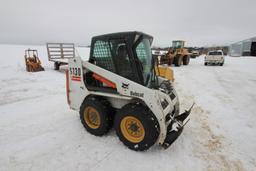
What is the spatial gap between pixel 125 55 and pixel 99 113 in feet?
3.77

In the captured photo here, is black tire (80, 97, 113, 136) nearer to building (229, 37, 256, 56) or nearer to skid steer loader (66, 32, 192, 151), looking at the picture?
skid steer loader (66, 32, 192, 151)

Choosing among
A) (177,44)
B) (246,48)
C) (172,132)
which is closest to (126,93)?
(172,132)

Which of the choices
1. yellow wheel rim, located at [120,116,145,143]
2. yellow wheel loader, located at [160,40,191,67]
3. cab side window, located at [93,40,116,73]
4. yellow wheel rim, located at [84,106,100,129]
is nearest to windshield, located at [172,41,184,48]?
yellow wheel loader, located at [160,40,191,67]

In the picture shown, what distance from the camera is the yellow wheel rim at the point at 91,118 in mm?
2930

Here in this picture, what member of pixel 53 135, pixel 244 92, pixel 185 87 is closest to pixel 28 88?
pixel 53 135

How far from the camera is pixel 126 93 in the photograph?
8.00 ft

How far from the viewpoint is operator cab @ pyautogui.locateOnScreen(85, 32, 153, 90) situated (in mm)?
2391

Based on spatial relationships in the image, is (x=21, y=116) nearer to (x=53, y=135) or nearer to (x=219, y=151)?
(x=53, y=135)

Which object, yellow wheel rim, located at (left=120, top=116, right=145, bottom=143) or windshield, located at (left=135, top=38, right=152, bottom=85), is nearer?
yellow wheel rim, located at (left=120, top=116, right=145, bottom=143)

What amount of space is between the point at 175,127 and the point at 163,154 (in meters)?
0.52

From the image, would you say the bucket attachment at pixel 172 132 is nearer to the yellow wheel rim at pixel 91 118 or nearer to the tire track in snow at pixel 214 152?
the tire track in snow at pixel 214 152

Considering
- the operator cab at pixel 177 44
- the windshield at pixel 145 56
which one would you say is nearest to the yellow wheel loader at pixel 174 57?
the operator cab at pixel 177 44

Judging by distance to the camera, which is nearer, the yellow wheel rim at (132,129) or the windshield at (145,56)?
the yellow wheel rim at (132,129)

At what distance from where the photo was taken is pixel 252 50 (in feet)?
106
